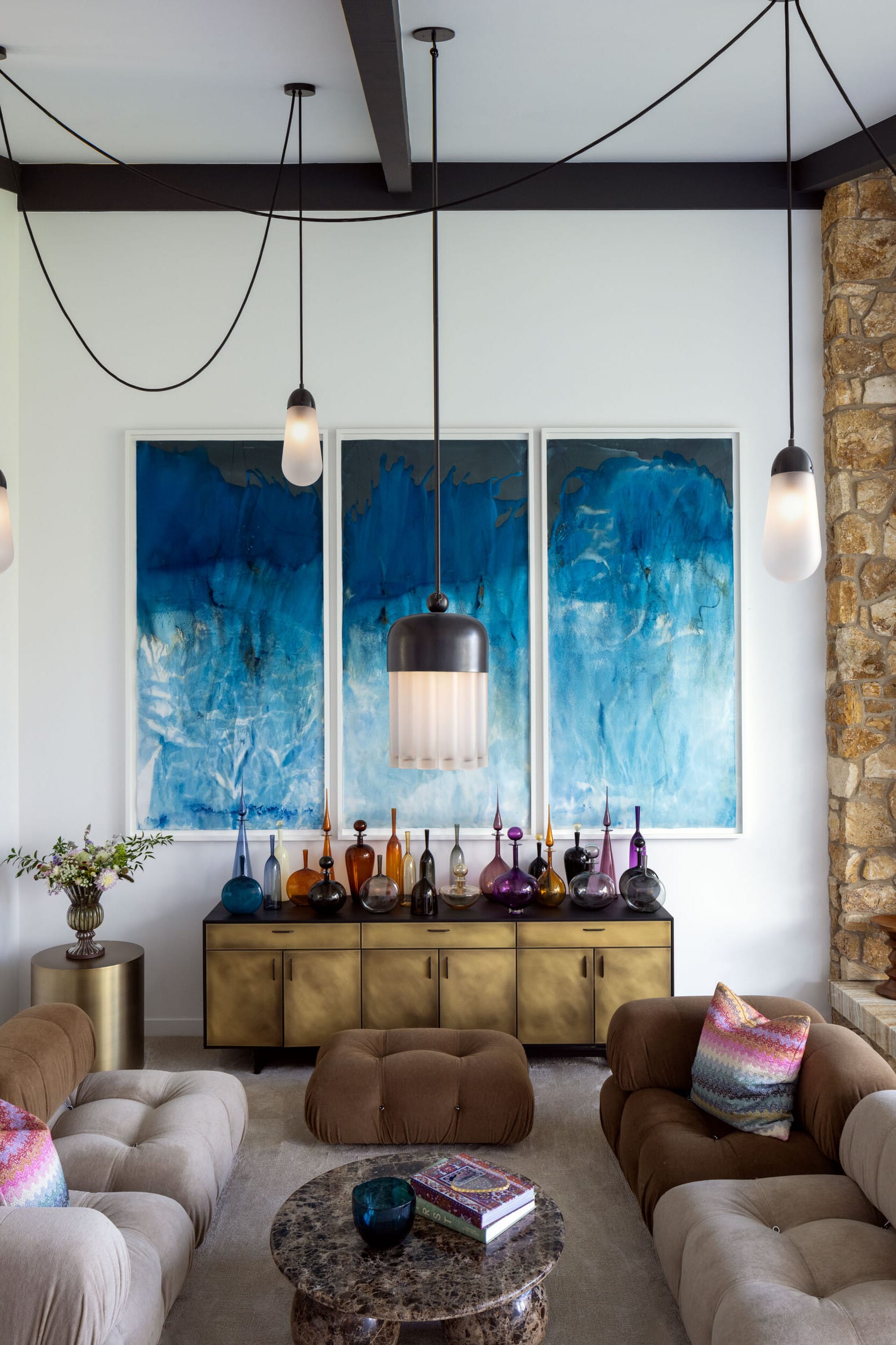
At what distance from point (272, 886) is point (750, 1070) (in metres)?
2.07

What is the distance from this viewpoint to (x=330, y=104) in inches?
140

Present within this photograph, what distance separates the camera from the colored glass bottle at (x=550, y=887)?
12.9 ft

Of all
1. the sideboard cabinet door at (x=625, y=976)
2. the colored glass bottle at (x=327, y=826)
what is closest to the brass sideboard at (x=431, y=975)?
the sideboard cabinet door at (x=625, y=976)

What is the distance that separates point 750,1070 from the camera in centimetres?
268

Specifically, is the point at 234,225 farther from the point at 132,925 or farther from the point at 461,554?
the point at 132,925

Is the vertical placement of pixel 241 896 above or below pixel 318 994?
above

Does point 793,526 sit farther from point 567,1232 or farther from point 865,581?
point 865,581

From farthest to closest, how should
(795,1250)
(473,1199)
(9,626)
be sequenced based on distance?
(9,626) < (473,1199) < (795,1250)

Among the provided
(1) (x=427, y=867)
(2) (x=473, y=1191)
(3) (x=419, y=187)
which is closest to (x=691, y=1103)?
(2) (x=473, y=1191)

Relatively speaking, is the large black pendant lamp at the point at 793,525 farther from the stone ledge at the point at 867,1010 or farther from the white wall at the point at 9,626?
the white wall at the point at 9,626

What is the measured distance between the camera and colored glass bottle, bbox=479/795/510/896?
4.03 meters

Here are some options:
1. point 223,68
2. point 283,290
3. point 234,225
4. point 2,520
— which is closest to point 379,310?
point 283,290

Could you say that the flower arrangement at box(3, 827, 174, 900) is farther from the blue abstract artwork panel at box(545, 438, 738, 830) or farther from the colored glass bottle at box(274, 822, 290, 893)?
the blue abstract artwork panel at box(545, 438, 738, 830)

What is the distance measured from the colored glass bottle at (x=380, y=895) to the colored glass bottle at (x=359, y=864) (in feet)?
0.44
